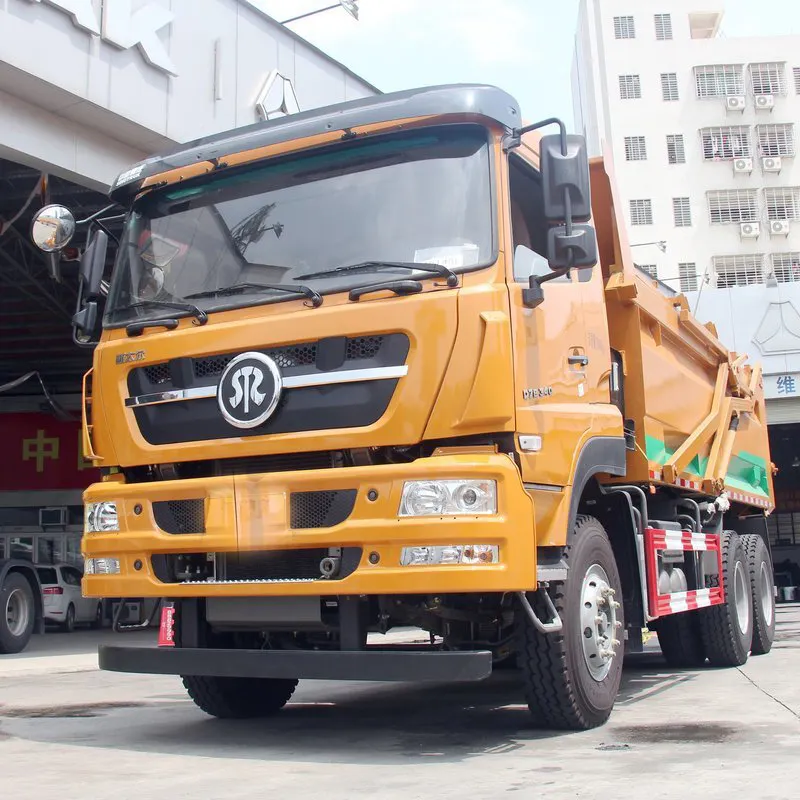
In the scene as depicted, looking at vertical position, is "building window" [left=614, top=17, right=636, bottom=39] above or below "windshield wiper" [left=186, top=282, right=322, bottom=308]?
above

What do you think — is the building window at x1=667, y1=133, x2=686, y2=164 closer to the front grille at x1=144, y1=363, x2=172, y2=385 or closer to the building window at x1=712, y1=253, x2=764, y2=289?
the building window at x1=712, y1=253, x2=764, y2=289

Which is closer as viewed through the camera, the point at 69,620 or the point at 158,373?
the point at 158,373

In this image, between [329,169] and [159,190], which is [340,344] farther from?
[159,190]

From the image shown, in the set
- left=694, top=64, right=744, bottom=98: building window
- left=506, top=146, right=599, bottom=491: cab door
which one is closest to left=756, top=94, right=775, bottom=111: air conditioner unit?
left=694, top=64, right=744, bottom=98: building window

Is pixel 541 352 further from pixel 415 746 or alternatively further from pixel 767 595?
pixel 767 595

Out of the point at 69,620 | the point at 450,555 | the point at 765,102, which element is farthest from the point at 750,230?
the point at 450,555

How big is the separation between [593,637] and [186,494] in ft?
7.05

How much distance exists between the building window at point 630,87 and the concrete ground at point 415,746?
42.7 m

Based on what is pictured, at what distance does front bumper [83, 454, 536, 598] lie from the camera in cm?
470

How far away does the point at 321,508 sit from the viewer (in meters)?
4.97

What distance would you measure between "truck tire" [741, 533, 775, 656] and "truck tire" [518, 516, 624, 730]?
4194 millimetres

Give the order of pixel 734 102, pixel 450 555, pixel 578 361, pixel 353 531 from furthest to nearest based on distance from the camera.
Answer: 1. pixel 734 102
2. pixel 578 361
3. pixel 353 531
4. pixel 450 555

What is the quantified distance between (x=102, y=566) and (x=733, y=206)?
44410 mm

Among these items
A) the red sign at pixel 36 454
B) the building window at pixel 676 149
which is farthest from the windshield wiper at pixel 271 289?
the building window at pixel 676 149
